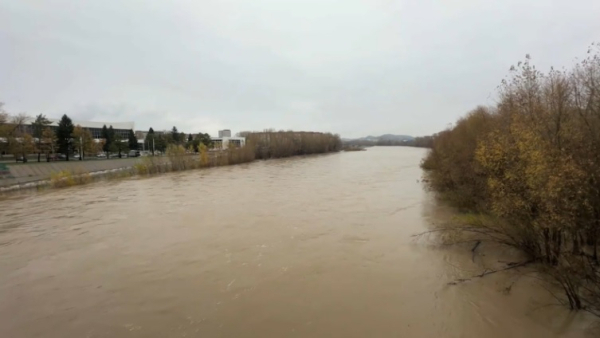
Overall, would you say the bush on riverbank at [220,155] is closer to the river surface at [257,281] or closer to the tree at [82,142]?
the tree at [82,142]

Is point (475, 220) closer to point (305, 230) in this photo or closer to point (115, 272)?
point (305, 230)

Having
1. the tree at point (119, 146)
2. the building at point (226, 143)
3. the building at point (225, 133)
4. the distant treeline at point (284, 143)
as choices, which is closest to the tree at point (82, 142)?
the tree at point (119, 146)

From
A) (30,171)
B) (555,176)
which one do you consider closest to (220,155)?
(30,171)

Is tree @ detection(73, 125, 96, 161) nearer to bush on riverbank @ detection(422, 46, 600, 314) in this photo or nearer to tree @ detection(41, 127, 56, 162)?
tree @ detection(41, 127, 56, 162)

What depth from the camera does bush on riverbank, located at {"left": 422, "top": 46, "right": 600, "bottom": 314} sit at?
5.88 metres

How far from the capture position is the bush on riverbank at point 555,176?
588 centimetres

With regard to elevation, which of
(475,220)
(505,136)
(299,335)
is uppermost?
(505,136)

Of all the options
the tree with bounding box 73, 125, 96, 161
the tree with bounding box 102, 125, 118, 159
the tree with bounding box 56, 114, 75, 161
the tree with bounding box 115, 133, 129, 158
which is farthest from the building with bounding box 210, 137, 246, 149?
the tree with bounding box 56, 114, 75, 161

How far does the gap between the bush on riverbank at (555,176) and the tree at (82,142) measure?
60.6 metres

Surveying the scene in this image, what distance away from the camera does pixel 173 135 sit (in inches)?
3285

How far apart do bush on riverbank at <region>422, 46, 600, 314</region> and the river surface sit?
2.67ft

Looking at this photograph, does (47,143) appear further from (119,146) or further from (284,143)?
(284,143)

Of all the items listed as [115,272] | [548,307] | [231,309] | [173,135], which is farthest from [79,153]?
[548,307]

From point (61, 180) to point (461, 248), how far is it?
3322cm
